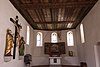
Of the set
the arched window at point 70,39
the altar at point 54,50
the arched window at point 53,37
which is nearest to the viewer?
the altar at point 54,50

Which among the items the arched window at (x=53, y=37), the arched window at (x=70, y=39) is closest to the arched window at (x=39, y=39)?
the arched window at (x=53, y=37)

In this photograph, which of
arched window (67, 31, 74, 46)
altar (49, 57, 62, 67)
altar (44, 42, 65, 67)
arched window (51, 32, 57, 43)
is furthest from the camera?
arched window (51, 32, 57, 43)

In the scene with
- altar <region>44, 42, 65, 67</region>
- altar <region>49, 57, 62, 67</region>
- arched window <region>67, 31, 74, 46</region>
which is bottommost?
altar <region>49, 57, 62, 67</region>

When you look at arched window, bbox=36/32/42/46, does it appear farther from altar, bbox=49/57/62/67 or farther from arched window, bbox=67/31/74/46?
arched window, bbox=67/31/74/46

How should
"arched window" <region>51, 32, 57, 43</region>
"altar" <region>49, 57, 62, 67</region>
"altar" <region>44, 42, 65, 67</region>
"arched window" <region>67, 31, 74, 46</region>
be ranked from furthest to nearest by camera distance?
"arched window" <region>51, 32, 57, 43</region> → "arched window" <region>67, 31, 74, 46</region> → "altar" <region>44, 42, 65, 67</region> → "altar" <region>49, 57, 62, 67</region>

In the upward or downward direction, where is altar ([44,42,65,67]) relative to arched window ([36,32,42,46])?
downward

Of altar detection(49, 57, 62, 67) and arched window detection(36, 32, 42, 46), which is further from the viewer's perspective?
arched window detection(36, 32, 42, 46)

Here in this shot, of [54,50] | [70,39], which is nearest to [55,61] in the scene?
[54,50]

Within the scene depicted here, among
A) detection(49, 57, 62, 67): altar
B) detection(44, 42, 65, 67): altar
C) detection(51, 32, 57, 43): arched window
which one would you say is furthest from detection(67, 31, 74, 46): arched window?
detection(49, 57, 62, 67): altar

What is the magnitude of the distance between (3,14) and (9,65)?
2154 millimetres

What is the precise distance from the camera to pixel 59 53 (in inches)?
440

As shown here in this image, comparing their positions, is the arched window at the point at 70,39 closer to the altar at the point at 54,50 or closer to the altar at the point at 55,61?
the altar at the point at 54,50

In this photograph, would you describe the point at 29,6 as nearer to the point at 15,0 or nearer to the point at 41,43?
the point at 15,0

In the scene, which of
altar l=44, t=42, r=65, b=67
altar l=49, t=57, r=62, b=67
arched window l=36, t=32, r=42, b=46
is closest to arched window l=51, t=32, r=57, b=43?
altar l=44, t=42, r=65, b=67
